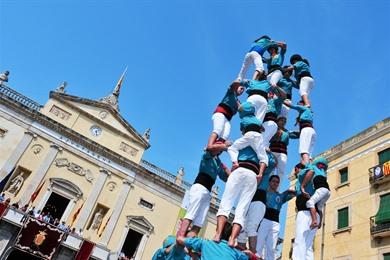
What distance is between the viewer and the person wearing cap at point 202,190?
205 inches

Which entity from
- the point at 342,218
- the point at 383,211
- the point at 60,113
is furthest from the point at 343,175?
the point at 60,113

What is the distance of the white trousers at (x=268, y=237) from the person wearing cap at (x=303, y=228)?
1.34 feet

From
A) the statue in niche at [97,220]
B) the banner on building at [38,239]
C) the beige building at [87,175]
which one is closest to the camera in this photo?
the banner on building at [38,239]

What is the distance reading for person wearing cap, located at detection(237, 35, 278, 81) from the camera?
7.22m

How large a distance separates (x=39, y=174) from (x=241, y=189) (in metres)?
20.7

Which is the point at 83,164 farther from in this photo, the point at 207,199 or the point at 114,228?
the point at 207,199

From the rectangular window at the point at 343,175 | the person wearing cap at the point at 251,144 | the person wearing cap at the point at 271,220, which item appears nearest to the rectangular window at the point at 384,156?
the rectangular window at the point at 343,175

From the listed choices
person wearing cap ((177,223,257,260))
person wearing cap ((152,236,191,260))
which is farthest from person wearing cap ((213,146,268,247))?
person wearing cap ((152,236,191,260))

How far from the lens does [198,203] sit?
537 cm

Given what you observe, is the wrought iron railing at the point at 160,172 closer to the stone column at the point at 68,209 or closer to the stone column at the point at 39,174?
the stone column at the point at 68,209

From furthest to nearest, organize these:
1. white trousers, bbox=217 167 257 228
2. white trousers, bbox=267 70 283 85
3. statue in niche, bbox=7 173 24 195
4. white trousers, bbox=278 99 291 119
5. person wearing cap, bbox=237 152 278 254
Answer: statue in niche, bbox=7 173 24 195
white trousers, bbox=278 99 291 119
white trousers, bbox=267 70 283 85
person wearing cap, bbox=237 152 278 254
white trousers, bbox=217 167 257 228

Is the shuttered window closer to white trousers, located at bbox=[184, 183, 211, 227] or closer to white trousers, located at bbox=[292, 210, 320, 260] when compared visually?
white trousers, located at bbox=[292, 210, 320, 260]

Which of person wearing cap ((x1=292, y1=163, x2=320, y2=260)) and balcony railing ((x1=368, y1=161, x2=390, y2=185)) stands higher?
balcony railing ((x1=368, y1=161, x2=390, y2=185))

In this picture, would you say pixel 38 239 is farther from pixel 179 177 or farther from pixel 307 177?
pixel 307 177
